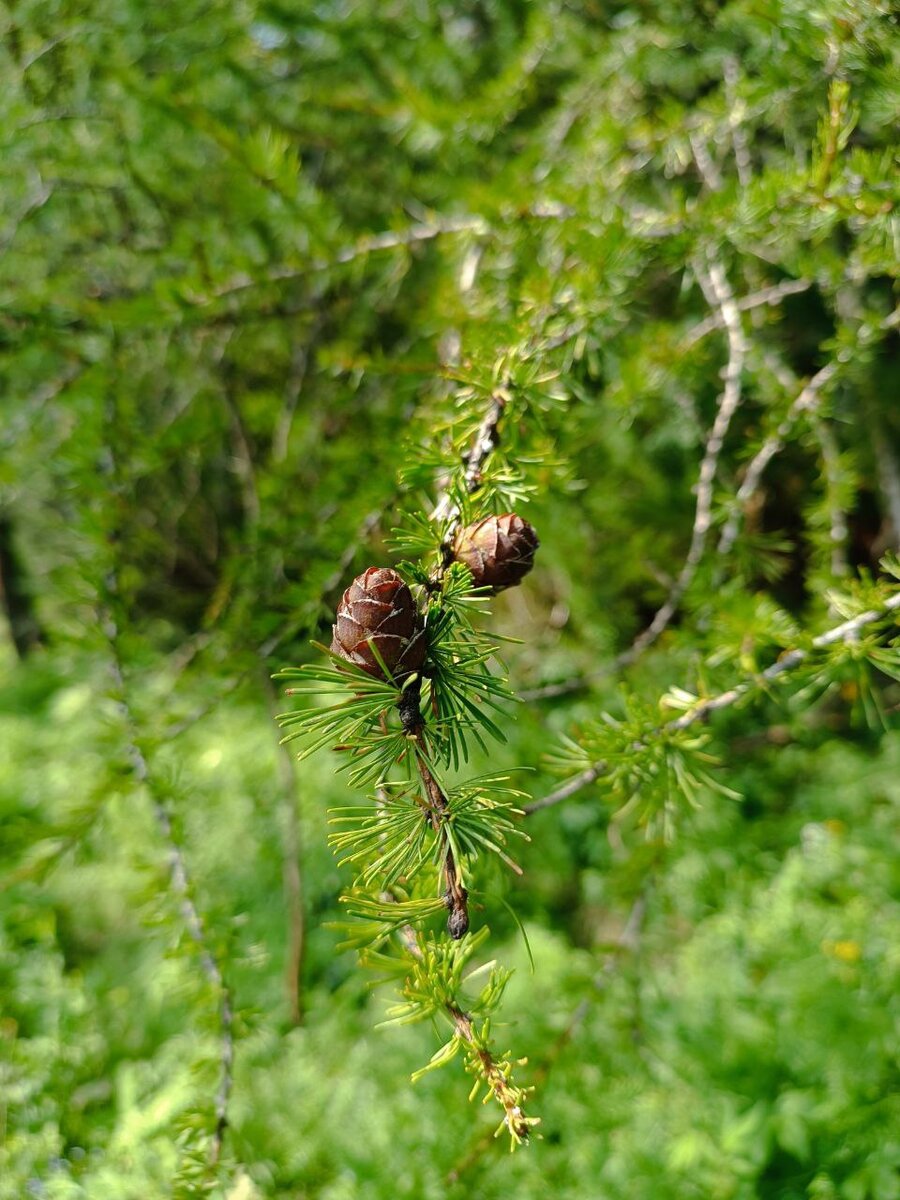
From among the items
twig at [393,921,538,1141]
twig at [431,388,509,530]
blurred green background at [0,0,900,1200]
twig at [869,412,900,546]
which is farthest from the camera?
twig at [869,412,900,546]

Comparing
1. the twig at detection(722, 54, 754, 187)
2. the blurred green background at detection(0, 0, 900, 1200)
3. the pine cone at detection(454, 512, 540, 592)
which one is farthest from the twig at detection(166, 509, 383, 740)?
the twig at detection(722, 54, 754, 187)

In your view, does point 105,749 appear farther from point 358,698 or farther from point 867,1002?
point 867,1002

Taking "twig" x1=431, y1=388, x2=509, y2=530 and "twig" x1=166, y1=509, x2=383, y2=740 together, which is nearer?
"twig" x1=431, y1=388, x2=509, y2=530

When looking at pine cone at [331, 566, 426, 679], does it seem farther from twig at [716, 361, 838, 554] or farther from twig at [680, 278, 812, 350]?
twig at [680, 278, 812, 350]

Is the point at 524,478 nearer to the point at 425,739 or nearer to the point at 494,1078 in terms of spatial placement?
the point at 425,739

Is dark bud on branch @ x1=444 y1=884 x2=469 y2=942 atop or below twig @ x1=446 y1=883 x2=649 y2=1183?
atop

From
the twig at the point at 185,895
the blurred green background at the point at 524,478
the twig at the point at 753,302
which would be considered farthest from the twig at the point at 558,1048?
the twig at the point at 753,302

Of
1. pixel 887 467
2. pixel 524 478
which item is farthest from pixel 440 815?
pixel 887 467
